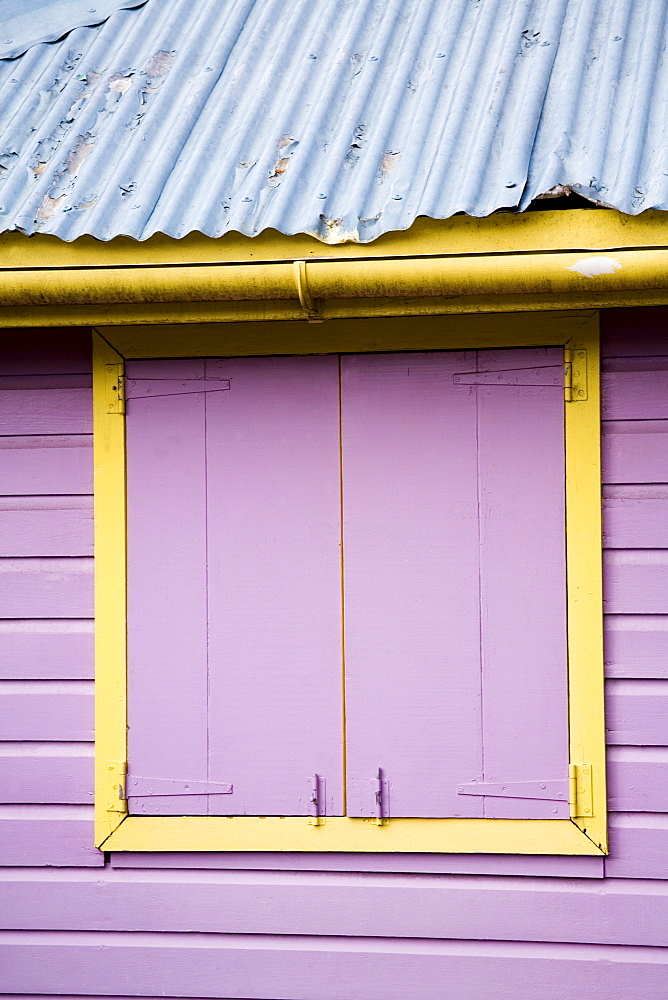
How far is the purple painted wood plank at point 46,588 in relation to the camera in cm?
280

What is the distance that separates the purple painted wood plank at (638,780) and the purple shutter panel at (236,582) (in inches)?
31.8

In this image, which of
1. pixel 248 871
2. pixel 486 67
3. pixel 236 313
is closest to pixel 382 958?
pixel 248 871

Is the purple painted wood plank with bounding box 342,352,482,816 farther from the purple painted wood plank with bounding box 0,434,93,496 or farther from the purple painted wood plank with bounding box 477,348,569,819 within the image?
the purple painted wood plank with bounding box 0,434,93,496

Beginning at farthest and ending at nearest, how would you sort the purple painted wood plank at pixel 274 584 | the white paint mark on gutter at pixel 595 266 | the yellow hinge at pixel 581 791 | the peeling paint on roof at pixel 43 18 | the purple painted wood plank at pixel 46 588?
the peeling paint on roof at pixel 43 18 < the purple painted wood plank at pixel 46 588 < the purple painted wood plank at pixel 274 584 < the yellow hinge at pixel 581 791 < the white paint mark on gutter at pixel 595 266

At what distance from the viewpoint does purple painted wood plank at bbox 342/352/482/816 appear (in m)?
2.64

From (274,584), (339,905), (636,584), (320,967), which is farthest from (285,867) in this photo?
(636,584)

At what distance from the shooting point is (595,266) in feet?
7.43

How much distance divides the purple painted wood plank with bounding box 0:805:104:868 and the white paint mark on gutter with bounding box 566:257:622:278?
6.98ft

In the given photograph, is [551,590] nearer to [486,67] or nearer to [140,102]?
[486,67]

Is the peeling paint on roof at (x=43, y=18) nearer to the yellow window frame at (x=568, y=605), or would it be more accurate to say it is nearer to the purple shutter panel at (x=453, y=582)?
A: the yellow window frame at (x=568, y=605)

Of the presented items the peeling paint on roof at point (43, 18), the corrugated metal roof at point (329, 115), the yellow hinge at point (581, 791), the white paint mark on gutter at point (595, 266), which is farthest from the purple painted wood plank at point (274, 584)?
the peeling paint on roof at point (43, 18)

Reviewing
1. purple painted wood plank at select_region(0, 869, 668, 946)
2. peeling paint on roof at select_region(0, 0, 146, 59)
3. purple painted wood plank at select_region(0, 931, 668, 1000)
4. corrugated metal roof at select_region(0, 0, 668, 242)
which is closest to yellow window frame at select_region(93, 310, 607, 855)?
purple painted wood plank at select_region(0, 869, 668, 946)

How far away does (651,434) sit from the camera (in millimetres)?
2627

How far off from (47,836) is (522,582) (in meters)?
1.66
